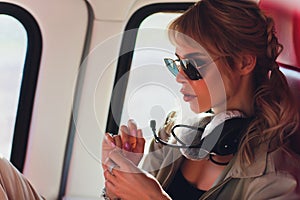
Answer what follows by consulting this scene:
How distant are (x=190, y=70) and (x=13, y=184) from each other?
603mm

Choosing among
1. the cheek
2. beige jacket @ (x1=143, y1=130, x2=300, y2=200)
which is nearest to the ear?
the cheek

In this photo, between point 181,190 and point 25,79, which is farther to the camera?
point 25,79

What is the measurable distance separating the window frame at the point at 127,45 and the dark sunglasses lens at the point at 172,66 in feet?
0.96

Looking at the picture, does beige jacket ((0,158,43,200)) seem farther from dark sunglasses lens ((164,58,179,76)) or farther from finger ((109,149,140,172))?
dark sunglasses lens ((164,58,179,76))

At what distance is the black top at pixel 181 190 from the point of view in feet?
5.20

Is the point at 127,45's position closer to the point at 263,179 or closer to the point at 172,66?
Answer: the point at 172,66

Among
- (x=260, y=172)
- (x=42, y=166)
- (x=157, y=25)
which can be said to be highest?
(x=157, y=25)

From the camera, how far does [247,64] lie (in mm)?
1549

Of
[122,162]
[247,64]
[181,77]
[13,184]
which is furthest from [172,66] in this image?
[13,184]

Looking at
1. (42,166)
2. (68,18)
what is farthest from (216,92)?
(42,166)

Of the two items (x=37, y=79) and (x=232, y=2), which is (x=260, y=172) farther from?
(x=37, y=79)

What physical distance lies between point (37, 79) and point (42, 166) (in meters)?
0.31

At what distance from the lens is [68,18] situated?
196 cm

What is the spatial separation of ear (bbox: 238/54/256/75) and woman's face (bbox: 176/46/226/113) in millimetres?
62
